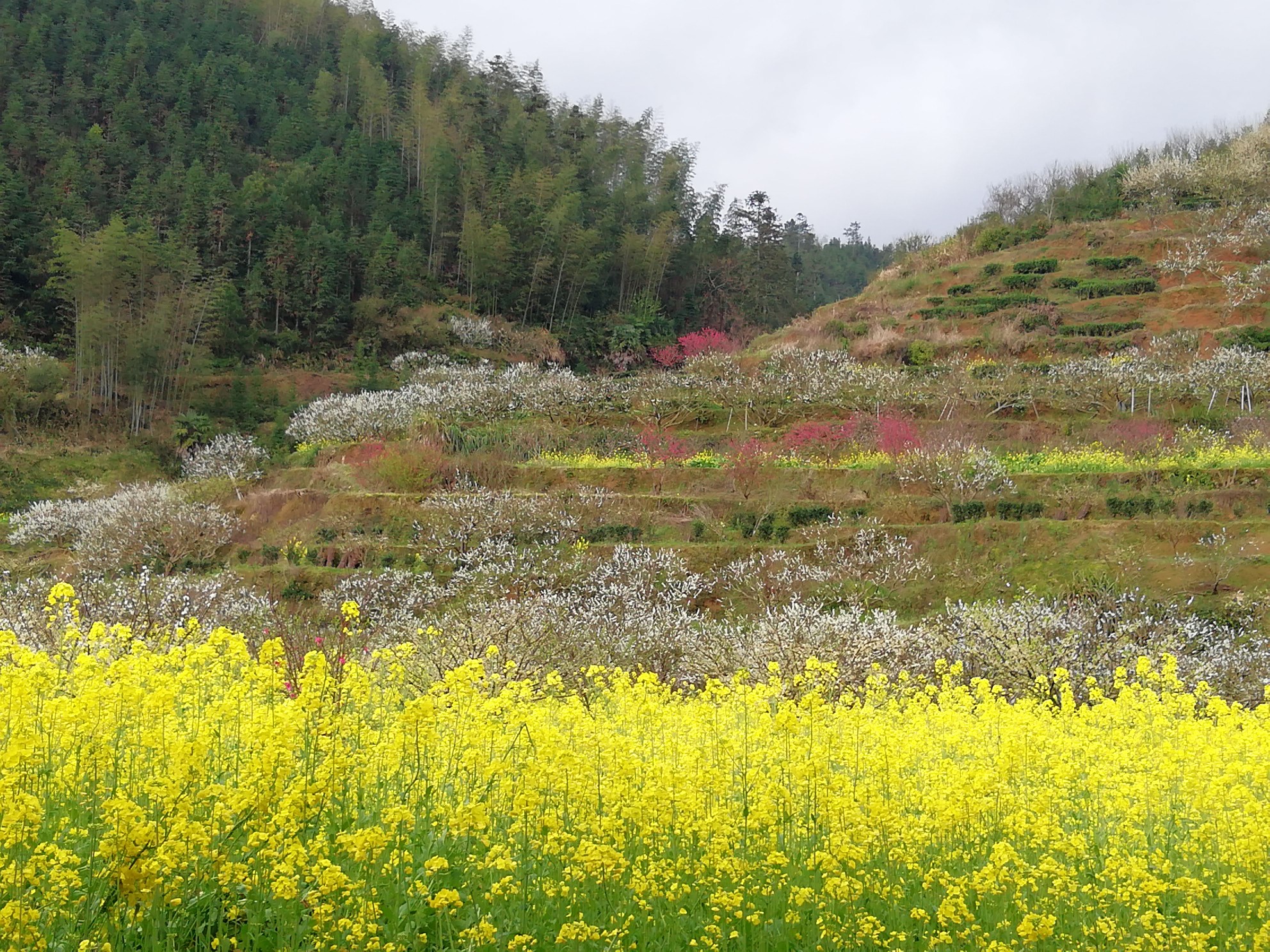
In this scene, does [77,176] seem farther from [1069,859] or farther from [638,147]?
[1069,859]

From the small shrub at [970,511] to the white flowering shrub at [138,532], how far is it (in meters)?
15.3

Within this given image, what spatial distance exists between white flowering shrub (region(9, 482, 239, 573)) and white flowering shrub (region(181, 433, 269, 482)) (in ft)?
14.0

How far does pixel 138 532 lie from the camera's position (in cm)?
1962

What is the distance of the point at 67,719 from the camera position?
3.67 m

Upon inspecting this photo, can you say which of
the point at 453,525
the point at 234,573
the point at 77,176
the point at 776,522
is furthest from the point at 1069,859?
the point at 77,176

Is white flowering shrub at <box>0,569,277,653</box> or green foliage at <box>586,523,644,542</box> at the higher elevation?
green foliage at <box>586,523,644,542</box>

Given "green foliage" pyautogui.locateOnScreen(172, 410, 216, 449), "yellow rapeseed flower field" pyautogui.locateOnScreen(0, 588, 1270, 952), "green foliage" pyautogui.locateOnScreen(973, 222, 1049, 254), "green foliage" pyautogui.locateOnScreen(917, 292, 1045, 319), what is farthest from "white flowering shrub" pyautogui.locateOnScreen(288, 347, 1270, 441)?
"yellow rapeseed flower field" pyautogui.locateOnScreen(0, 588, 1270, 952)

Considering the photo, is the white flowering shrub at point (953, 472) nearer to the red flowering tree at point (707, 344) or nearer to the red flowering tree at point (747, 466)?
the red flowering tree at point (747, 466)

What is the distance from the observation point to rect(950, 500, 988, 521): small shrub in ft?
55.1

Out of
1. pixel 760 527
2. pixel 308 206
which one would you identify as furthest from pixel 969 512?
pixel 308 206

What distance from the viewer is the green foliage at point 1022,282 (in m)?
33.7

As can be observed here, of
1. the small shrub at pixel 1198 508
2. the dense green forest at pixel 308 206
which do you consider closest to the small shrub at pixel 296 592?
the small shrub at pixel 1198 508

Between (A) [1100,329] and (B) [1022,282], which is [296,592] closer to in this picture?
(A) [1100,329]

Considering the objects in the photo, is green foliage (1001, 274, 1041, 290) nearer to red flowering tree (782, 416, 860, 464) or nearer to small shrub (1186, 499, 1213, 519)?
red flowering tree (782, 416, 860, 464)
